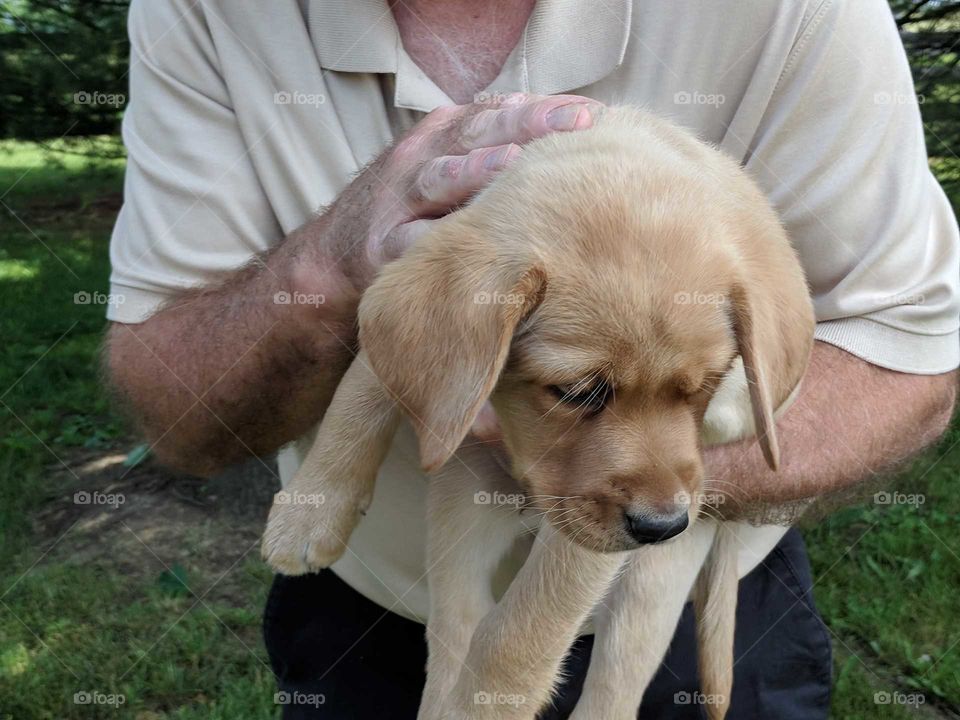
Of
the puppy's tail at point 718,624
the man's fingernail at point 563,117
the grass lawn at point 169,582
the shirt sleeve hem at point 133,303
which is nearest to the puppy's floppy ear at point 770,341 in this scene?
the man's fingernail at point 563,117

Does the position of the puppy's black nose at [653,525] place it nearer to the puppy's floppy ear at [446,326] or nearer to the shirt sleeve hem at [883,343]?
the puppy's floppy ear at [446,326]

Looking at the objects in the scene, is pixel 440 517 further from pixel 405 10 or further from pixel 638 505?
pixel 405 10

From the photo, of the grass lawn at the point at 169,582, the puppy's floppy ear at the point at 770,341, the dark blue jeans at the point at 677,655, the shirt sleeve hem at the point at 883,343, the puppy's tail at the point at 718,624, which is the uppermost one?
the puppy's floppy ear at the point at 770,341

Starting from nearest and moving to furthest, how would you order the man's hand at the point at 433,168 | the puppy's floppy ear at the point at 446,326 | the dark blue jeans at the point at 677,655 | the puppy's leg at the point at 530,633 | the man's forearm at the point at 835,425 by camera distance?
the puppy's floppy ear at the point at 446,326
the man's hand at the point at 433,168
the puppy's leg at the point at 530,633
the man's forearm at the point at 835,425
the dark blue jeans at the point at 677,655

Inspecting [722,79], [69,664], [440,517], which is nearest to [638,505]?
[440,517]

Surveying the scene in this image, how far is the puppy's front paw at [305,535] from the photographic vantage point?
2271 millimetres

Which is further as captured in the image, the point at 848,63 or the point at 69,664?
the point at 69,664

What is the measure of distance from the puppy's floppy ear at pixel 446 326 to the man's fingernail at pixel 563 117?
34 centimetres

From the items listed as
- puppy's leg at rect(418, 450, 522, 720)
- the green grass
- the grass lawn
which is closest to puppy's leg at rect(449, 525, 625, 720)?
puppy's leg at rect(418, 450, 522, 720)

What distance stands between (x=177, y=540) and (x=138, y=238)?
3.00 meters

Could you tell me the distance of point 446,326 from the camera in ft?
5.66

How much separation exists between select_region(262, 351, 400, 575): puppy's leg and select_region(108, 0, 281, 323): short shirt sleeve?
485mm

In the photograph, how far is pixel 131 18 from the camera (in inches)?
98.5

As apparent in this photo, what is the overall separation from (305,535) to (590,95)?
115 centimetres
